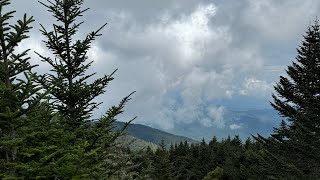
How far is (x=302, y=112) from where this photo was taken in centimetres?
2230

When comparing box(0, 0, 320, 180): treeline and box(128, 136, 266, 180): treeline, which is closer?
box(0, 0, 320, 180): treeline

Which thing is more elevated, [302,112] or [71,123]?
[302,112]

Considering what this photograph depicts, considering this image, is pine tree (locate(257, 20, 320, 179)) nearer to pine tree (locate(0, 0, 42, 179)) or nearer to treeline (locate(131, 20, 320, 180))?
treeline (locate(131, 20, 320, 180))

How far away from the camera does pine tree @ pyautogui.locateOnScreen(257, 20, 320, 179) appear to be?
19.5 meters

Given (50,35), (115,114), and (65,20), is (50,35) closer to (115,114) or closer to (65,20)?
(65,20)

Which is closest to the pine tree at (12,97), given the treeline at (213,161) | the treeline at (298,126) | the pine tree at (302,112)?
the treeline at (298,126)

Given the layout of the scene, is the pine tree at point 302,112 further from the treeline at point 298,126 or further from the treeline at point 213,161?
the treeline at point 213,161

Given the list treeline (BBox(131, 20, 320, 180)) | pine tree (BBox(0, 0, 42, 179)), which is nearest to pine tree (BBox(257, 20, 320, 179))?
treeline (BBox(131, 20, 320, 180))

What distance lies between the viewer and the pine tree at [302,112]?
1955 cm

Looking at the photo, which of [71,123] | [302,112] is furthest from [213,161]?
[71,123]

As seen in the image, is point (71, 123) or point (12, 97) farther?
point (71, 123)

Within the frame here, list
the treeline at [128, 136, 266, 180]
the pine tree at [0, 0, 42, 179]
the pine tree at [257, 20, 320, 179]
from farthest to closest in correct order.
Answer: the treeline at [128, 136, 266, 180]
the pine tree at [257, 20, 320, 179]
the pine tree at [0, 0, 42, 179]

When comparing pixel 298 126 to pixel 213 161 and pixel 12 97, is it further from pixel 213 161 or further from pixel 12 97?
pixel 213 161

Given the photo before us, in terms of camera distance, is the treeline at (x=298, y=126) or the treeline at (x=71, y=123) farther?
the treeline at (x=298, y=126)
